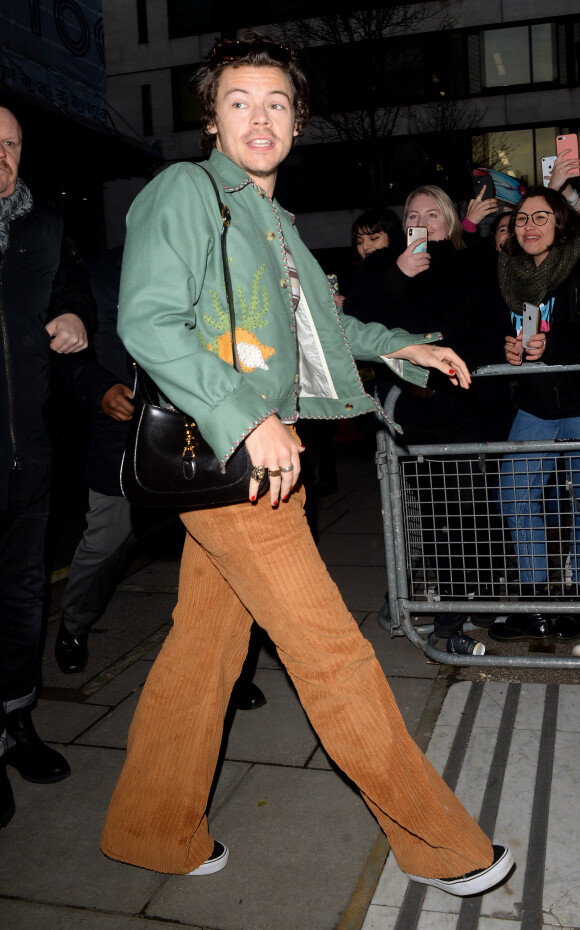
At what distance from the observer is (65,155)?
14.5 metres

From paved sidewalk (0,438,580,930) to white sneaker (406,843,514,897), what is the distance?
0.18 ft

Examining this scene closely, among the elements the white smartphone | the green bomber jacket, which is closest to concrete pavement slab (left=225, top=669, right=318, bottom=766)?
the green bomber jacket

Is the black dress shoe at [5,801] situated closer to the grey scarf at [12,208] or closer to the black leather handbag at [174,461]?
the black leather handbag at [174,461]

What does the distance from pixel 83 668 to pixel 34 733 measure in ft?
3.18

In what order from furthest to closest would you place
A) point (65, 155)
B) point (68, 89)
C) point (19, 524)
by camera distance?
point (65, 155), point (68, 89), point (19, 524)

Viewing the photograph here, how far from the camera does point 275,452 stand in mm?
1984

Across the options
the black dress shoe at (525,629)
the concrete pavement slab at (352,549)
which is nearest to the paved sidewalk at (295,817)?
the black dress shoe at (525,629)

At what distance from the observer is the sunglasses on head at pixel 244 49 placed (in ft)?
7.40

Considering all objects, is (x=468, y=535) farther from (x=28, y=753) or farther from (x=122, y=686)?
(x=28, y=753)

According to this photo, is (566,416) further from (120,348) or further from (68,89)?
(68,89)

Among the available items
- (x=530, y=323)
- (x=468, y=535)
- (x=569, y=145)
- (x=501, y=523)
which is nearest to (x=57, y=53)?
(x=569, y=145)

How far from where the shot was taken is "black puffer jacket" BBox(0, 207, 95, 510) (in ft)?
9.99

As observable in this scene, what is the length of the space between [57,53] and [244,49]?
12.4 metres

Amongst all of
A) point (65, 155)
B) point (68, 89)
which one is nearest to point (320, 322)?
point (68, 89)
